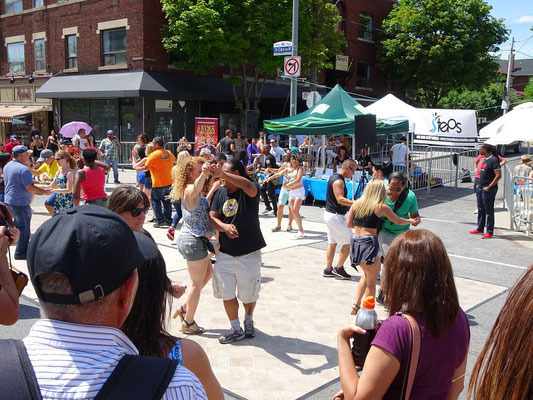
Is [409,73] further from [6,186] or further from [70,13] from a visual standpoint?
[6,186]

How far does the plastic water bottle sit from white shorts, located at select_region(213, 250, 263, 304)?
2993 millimetres

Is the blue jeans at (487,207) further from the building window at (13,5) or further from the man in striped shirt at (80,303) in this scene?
the building window at (13,5)

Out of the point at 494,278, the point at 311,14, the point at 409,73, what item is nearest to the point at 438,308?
the point at 494,278

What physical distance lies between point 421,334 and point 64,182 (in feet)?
24.9

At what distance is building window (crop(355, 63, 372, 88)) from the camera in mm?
36250

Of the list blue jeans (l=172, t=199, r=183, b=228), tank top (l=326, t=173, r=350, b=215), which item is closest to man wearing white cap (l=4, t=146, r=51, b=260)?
blue jeans (l=172, t=199, r=183, b=228)

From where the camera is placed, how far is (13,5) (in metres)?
29.0

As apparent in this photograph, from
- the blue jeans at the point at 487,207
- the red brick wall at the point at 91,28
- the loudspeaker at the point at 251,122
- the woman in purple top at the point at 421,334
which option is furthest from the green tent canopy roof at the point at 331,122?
the woman in purple top at the point at 421,334

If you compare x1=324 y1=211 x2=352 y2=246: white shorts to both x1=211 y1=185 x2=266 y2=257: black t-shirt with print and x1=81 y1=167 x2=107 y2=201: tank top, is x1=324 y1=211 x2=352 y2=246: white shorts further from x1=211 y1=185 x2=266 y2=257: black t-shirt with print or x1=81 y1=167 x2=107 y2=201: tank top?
x1=81 y1=167 x2=107 y2=201: tank top

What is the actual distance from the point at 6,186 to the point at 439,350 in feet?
25.0

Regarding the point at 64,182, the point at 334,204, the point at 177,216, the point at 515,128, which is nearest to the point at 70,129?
the point at 177,216

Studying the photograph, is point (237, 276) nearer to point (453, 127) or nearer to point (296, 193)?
point (296, 193)

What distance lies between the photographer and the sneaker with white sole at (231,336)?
5387 mm

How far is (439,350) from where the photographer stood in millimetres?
2334
